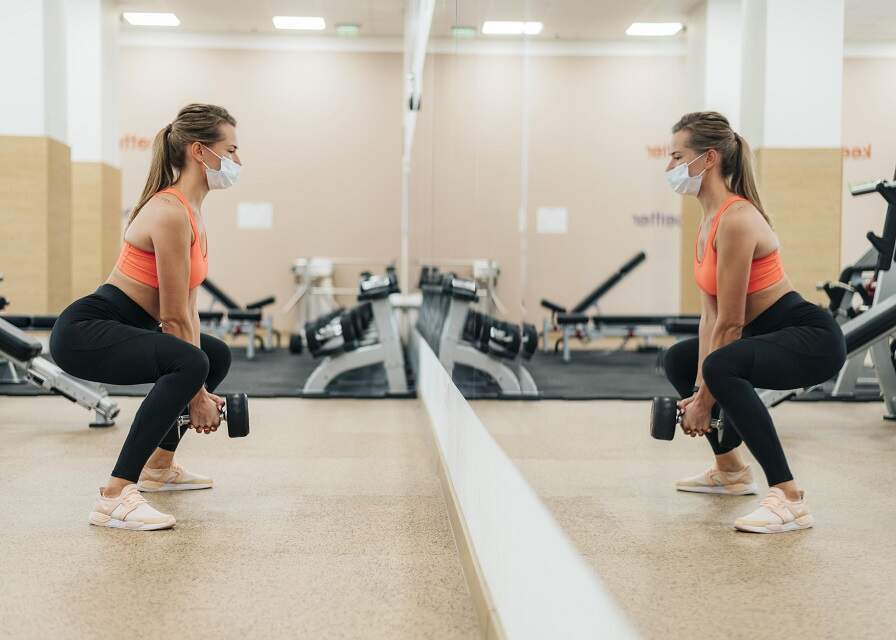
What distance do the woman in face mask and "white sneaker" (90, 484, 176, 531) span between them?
1433 mm

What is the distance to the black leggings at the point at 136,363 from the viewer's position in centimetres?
249

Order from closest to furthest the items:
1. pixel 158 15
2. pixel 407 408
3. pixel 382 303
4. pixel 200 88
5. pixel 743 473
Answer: pixel 743 473
pixel 407 408
pixel 382 303
pixel 158 15
pixel 200 88

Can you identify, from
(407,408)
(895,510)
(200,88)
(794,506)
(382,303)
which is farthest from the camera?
(200,88)

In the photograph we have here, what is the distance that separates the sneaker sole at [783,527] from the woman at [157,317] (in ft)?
4.71

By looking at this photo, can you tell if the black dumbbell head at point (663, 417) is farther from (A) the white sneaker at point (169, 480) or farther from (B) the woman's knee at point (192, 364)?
(A) the white sneaker at point (169, 480)

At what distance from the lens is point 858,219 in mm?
2535

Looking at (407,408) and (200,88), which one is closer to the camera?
(407,408)

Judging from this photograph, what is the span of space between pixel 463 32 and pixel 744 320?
3.70 feet

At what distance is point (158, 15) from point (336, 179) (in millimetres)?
2494

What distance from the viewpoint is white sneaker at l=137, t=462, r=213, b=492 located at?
118 inches

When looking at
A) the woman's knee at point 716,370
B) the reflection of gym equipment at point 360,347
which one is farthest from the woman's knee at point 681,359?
the reflection of gym equipment at point 360,347

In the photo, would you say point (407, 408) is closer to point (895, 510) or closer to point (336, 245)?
point (895, 510)

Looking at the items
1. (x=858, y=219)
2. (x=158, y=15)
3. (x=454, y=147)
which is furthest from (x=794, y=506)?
(x=158, y=15)

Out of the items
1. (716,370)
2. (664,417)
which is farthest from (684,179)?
(664,417)
